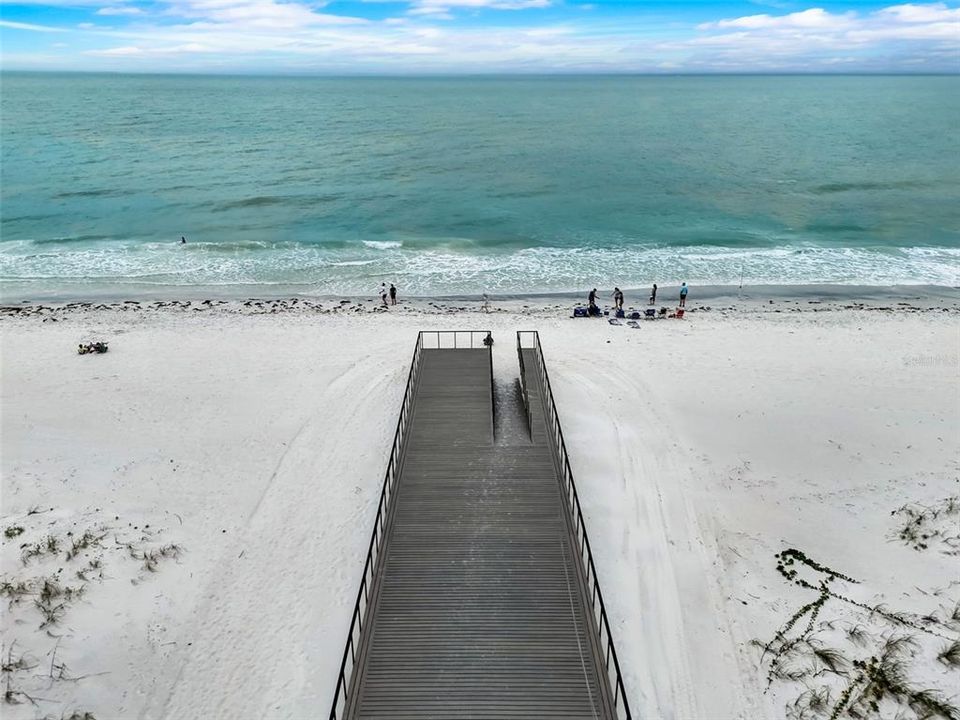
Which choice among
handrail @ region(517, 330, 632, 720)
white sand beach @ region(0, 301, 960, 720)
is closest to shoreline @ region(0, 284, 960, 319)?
white sand beach @ region(0, 301, 960, 720)

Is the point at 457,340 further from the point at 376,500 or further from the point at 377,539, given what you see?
the point at 377,539

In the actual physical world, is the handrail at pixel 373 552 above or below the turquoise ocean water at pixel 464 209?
below

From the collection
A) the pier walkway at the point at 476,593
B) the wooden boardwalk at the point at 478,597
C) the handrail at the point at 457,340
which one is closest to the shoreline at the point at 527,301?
the handrail at the point at 457,340

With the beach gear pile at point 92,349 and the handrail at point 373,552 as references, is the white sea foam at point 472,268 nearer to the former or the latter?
the beach gear pile at point 92,349

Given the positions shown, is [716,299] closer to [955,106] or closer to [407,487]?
[407,487]

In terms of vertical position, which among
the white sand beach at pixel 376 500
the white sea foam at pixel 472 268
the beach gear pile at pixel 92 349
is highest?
the white sea foam at pixel 472 268

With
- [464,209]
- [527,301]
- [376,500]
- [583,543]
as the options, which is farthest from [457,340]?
[464,209]

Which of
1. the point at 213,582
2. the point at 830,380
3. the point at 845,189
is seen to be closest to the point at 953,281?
the point at 830,380
